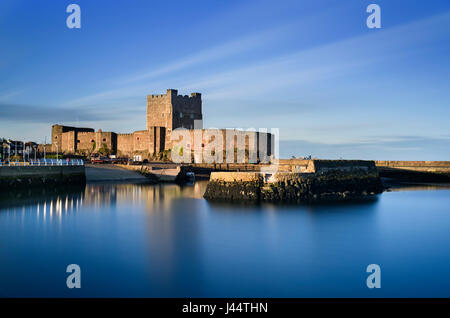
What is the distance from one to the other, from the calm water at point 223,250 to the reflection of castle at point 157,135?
27719 mm

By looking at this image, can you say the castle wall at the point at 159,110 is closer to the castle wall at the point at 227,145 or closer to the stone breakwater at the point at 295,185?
the castle wall at the point at 227,145

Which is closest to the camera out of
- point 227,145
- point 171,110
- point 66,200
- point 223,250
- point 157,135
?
point 223,250

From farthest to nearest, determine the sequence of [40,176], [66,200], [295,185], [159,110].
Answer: [159,110] < [40,176] < [66,200] < [295,185]

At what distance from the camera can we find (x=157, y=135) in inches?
1793

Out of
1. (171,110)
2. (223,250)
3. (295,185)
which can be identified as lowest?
(223,250)

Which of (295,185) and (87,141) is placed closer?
(295,185)

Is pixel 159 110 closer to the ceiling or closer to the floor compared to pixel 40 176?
closer to the ceiling

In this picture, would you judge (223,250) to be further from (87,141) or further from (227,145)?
(87,141)

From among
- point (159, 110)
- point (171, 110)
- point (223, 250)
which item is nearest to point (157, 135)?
point (171, 110)

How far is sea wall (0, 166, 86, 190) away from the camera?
21.2 metres

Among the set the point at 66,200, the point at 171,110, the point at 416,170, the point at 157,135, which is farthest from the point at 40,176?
the point at 416,170

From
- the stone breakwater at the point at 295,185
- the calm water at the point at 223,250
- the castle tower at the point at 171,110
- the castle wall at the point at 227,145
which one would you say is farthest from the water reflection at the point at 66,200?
the castle tower at the point at 171,110

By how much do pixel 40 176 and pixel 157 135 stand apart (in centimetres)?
2203
